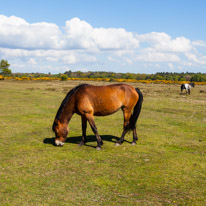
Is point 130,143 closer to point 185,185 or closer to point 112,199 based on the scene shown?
point 185,185

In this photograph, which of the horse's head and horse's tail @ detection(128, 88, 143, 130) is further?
horse's tail @ detection(128, 88, 143, 130)

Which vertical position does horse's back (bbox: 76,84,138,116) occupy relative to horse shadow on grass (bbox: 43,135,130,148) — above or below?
above

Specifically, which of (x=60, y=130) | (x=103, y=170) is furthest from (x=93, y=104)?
(x=103, y=170)

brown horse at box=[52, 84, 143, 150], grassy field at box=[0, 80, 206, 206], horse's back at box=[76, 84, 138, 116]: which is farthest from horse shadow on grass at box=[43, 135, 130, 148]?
horse's back at box=[76, 84, 138, 116]

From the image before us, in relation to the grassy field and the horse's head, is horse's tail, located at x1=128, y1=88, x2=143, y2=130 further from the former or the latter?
the horse's head

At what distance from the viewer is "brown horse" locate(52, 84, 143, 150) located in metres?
8.36

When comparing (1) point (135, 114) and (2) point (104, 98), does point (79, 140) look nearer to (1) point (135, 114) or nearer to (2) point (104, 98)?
(2) point (104, 98)

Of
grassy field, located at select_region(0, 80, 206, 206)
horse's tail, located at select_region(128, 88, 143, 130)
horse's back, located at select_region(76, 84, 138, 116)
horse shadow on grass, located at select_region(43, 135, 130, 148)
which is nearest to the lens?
grassy field, located at select_region(0, 80, 206, 206)

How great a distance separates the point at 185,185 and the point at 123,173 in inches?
64.0

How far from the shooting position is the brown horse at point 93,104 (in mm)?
8359

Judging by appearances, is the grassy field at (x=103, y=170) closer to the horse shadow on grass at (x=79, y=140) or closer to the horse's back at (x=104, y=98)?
the horse shadow on grass at (x=79, y=140)

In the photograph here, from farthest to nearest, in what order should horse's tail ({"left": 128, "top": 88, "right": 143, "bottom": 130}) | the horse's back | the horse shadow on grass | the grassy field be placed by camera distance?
the horse shadow on grass
horse's tail ({"left": 128, "top": 88, "right": 143, "bottom": 130})
the horse's back
the grassy field

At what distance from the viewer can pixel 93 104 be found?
8.49 m

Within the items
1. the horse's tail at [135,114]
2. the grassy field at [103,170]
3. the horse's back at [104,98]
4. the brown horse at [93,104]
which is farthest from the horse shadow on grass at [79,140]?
the horse's back at [104,98]
